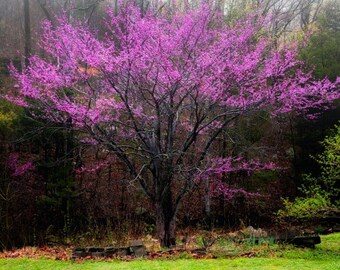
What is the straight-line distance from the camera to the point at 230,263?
6.52 meters

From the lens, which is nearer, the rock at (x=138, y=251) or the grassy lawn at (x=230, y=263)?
the grassy lawn at (x=230, y=263)

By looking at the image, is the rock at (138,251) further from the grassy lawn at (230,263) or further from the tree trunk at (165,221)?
the tree trunk at (165,221)

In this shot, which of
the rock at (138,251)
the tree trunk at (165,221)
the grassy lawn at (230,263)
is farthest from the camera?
the tree trunk at (165,221)

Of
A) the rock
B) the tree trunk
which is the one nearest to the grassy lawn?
the rock

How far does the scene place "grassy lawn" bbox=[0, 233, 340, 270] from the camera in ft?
20.5

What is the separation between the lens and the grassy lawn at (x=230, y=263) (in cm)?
625

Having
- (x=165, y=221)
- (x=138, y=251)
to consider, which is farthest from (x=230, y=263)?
(x=165, y=221)

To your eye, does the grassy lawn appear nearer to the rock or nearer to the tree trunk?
the rock

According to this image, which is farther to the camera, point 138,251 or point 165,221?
point 165,221

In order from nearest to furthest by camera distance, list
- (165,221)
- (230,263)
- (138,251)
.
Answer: (230,263)
(138,251)
(165,221)

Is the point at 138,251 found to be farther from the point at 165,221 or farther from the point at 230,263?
the point at 230,263

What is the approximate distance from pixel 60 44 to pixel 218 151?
24.7 ft

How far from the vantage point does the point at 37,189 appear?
12.6 m

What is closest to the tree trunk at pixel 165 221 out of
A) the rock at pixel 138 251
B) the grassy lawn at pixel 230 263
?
the rock at pixel 138 251
